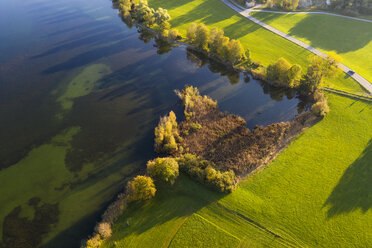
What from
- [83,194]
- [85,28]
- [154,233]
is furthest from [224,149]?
[85,28]

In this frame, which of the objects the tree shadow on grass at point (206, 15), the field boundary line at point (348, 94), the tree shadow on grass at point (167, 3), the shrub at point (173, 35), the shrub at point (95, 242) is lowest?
the shrub at point (95, 242)

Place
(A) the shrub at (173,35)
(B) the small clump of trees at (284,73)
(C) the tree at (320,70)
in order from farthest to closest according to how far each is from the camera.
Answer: (A) the shrub at (173,35)
(B) the small clump of trees at (284,73)
(C) the tree at (320,70)

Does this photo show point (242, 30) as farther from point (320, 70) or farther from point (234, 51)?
point (320, 70)

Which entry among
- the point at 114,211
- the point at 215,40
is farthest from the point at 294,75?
the point at 114,211

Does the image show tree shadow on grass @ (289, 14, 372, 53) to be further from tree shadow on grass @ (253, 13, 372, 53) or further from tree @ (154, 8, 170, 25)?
tree @ (154, 8, 170, 25)

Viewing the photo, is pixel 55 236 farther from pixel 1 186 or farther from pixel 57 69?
pixel 57 69

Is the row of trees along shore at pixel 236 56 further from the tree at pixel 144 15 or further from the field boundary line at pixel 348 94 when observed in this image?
the field boundary line at pixel 348 94

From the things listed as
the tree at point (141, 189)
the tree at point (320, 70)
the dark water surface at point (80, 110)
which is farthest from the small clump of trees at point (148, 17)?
the tree at point (141, 189)
